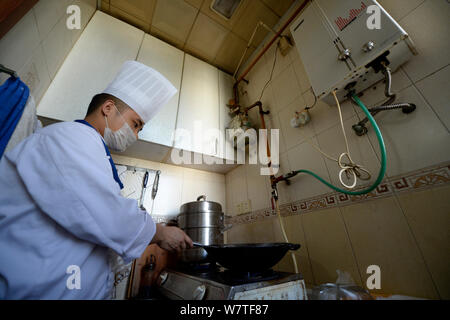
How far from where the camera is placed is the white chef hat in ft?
2.86

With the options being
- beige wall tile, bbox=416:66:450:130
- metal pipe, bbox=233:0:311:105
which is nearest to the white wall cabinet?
metal pipe, bbox=233:0:311:105

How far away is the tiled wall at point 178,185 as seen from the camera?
1264mm

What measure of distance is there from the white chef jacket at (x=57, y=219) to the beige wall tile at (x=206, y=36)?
1.65 metres

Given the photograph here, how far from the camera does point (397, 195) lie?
639mm

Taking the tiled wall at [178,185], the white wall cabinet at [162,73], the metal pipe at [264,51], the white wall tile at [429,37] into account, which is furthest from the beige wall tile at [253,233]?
the metal pipe at [264,51]

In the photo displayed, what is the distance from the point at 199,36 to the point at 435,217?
2.08 metres

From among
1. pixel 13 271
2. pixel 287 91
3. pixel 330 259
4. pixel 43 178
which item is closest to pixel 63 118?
pixel 43 178

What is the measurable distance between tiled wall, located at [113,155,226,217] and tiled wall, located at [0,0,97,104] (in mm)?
601

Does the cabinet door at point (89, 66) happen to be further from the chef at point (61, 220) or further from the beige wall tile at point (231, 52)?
the beige wall tile at point (231, 52)

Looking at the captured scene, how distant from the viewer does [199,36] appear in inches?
66.5

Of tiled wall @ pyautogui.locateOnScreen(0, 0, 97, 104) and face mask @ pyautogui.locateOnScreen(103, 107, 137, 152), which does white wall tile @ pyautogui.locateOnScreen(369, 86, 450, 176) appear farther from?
tiled wall @ pyautogui.locateOnScreen(0, 0, 97, 104)

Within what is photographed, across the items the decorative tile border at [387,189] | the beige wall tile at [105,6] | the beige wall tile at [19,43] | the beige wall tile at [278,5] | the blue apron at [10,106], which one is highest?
the beige wall tile at [278,5]

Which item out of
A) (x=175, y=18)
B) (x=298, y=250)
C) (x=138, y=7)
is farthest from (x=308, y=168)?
(x=138, y=7)

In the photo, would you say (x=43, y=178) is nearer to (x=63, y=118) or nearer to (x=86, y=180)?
(x=86, y=180)
